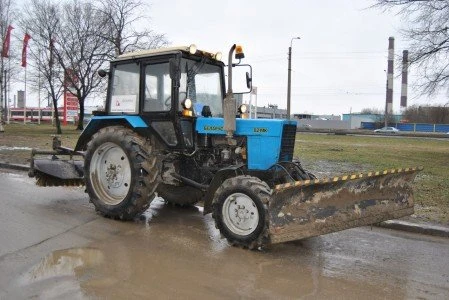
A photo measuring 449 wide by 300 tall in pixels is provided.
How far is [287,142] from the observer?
21.7 feet

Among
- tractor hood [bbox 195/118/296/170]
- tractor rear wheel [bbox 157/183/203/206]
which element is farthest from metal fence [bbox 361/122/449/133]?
tractor hood [bbox 195/118/296/170]

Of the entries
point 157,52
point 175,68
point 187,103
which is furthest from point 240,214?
point 157,52

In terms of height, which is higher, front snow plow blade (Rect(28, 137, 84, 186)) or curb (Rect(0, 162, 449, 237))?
front snow plow blade (Rect(28, 137, 84, 186))

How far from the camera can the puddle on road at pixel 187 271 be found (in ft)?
15.0

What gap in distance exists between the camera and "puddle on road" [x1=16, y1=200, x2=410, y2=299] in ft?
15.0

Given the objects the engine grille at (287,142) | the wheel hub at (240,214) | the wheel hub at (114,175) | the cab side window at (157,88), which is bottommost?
the wheel hub at (240,214)

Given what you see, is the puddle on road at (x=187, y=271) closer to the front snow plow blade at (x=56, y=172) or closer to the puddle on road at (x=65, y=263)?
the puddle on road at (x=65, y=263)

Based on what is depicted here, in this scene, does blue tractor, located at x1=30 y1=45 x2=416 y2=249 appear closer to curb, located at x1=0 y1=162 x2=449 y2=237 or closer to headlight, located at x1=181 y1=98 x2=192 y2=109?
headlight, located at x1=181 y1=98 x2=192 y2=109

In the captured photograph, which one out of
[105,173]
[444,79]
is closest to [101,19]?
[444,79]

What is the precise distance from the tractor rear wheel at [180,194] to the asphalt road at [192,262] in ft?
2.00

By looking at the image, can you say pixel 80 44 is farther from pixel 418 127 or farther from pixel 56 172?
pixel 418 127

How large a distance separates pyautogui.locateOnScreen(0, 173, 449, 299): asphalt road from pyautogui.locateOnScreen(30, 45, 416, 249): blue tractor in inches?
16.1

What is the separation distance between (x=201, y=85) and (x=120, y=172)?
6.33ft

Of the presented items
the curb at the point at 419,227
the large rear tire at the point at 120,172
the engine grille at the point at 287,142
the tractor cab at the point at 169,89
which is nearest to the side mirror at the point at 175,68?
the tractor cab at the point at 169,89
